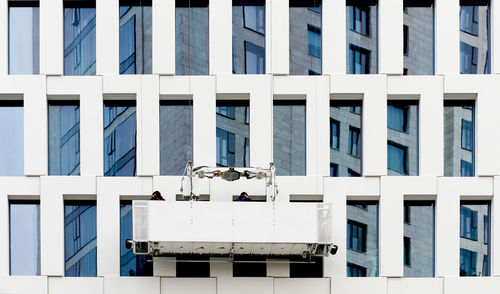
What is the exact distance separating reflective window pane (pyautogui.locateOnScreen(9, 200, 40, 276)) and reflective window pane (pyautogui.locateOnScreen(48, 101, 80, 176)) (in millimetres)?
1189

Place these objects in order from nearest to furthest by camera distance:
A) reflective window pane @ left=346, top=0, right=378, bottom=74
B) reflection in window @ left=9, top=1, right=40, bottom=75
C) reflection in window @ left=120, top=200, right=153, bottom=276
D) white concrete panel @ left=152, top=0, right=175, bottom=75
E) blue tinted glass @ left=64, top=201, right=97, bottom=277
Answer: reflection in window @ left=120, top=200, right=153, bottom=276, blue tinted glass @ left=64, top=201, right=97, bottom=277, white concrete panel @ left=152, top=0, right=175, bottom=75, reflective window pane @ left=346, top=0, right=378, bottom=74, reflection in window @ left=9, top=1, right=40, bottom=75

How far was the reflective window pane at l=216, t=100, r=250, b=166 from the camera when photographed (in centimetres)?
2803

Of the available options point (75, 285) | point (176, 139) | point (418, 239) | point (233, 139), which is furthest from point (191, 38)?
point (418, 239)

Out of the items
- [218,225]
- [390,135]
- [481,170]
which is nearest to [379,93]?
[390,135]

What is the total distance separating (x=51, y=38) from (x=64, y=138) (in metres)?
2.61

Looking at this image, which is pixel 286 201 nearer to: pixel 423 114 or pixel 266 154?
pixel 266 154

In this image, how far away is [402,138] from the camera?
28.2 meters

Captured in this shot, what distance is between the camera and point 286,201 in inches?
1081

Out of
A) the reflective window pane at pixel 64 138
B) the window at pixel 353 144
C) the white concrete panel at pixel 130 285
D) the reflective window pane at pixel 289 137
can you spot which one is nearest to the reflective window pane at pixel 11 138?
the reflective window pane at pixel 64 138

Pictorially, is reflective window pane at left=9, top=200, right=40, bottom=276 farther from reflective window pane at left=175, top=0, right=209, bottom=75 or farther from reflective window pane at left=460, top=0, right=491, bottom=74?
reflective window pane at left=460, top=0, right=491, bottom=74

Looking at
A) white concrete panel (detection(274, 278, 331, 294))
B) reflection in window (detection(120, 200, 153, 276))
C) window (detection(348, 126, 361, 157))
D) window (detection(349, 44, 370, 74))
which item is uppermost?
window (detection(349, 44, 370, 74))

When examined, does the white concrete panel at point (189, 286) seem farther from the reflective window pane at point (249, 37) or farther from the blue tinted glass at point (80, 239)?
the reflective window pane at point (249, 37)

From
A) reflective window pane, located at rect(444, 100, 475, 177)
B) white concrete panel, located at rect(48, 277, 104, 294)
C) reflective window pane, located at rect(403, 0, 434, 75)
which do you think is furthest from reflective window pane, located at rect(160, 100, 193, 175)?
reflective window pane, located at rect(444, 100, 475, 177)

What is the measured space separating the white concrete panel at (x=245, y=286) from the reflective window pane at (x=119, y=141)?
3711mm
